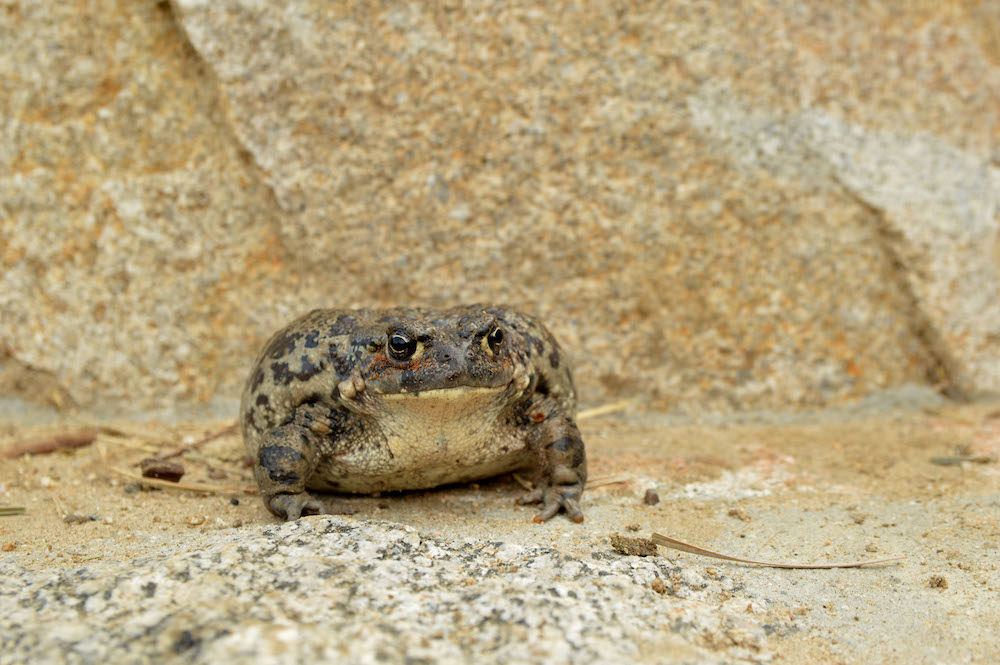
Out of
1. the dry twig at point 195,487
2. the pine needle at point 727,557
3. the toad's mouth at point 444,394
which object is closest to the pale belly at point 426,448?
the toad's mouth at point 444,394


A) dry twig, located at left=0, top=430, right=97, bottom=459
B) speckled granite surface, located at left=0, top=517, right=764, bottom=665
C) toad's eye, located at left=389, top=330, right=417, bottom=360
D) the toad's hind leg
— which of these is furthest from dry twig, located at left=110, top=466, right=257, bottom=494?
toad's eye, located at left=389, top=330, right=417, bottom=360

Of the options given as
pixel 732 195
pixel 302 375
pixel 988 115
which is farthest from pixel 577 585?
pixel 988 115

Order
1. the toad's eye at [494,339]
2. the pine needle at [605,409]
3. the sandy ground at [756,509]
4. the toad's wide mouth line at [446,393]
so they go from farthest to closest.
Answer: the pine needle at [605,409], the toad's eye at [494,339], the toad's wide mouth line at [446,393], the sandy ground at [756,509]

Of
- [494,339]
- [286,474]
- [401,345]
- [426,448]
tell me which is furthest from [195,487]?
[494,339]

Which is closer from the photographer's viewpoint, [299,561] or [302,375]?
[299,561]

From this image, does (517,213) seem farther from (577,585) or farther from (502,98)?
(577,585)

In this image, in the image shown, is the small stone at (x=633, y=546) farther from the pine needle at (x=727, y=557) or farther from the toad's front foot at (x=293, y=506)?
the toad's front foot at (x=293, y=506)

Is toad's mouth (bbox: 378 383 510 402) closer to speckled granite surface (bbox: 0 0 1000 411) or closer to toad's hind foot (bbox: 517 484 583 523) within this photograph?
toad's hind foot (bbox: 517 484 583 523)
